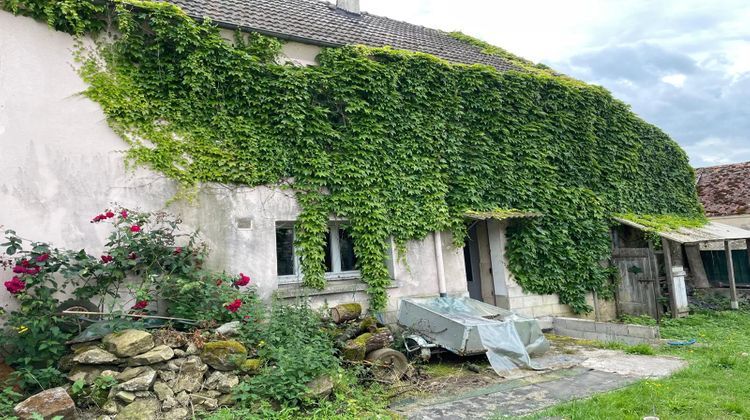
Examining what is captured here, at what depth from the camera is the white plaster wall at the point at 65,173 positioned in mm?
6195

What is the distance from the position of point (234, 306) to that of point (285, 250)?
1.94 metres

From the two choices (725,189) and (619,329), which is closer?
(619,329)

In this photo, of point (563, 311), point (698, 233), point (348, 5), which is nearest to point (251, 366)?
point (563, 311)

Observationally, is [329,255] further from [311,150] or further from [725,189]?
[725,189]

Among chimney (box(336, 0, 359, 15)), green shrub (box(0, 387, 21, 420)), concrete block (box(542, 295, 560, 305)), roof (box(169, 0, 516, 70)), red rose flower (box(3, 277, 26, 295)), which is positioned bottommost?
green shrub (box(0, 387, 21, 420))

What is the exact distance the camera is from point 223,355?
17.4 ft

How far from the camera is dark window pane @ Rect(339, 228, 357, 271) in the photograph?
8469 mm

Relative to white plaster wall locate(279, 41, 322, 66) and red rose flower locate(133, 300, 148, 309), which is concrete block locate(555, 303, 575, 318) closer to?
white plaster wall locate(279, 41, 322, 66)

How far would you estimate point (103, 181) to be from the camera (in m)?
6.66

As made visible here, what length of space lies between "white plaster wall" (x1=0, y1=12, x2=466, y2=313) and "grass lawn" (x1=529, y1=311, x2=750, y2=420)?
5013mm

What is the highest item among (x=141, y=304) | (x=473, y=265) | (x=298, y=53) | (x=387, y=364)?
(x=298, y=53)

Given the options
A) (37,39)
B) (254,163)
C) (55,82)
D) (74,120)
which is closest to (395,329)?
(254,163)

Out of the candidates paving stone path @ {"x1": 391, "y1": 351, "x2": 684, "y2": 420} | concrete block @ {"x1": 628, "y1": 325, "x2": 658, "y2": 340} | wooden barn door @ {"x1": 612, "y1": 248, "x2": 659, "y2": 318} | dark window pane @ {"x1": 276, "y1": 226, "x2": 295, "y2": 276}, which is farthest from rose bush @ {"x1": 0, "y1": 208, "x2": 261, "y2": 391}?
wooden barn door @ {"x1": 612, "y1": 248, "x2": 659, "y2": 318}

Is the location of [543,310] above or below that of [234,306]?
below
